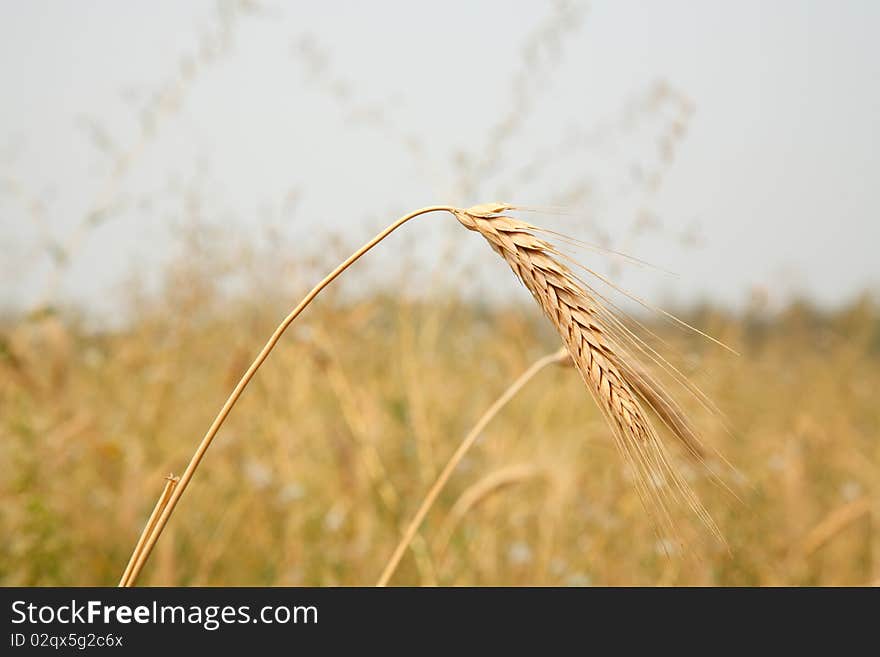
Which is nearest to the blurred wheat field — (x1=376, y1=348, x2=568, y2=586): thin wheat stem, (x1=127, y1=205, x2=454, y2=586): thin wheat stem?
(x1=376, y1=348, x2=568, y2=586): thin wheat stem

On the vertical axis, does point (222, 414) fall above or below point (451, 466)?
below

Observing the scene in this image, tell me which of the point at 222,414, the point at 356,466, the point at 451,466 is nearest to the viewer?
the point at 222,414

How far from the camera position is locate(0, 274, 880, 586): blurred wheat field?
7.61 ft

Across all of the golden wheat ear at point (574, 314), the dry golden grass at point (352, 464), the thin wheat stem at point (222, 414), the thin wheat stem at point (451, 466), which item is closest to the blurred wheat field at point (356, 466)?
the dry golden grass at point (352, 464)

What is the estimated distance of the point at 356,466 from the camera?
2898 mm

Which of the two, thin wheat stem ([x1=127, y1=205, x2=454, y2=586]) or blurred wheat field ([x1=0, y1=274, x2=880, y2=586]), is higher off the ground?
blurred wheat field ([x1=0, y1=274, x2=880, y2=586])

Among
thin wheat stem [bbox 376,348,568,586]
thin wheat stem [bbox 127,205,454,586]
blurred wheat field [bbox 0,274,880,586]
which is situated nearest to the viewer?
thin wheat stem [bbox 127,205,454,586]

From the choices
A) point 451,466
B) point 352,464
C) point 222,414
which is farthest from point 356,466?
point 222,414

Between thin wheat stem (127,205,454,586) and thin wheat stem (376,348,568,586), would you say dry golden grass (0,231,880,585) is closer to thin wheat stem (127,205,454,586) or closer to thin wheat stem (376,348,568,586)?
thin wheat stem (376,348,568,586)

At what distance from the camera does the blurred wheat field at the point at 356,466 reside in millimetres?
2318

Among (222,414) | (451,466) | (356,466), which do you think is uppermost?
(356,466)

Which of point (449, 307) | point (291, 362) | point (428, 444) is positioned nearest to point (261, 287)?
point (291, 362)

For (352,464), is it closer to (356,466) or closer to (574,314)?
(356,466)
